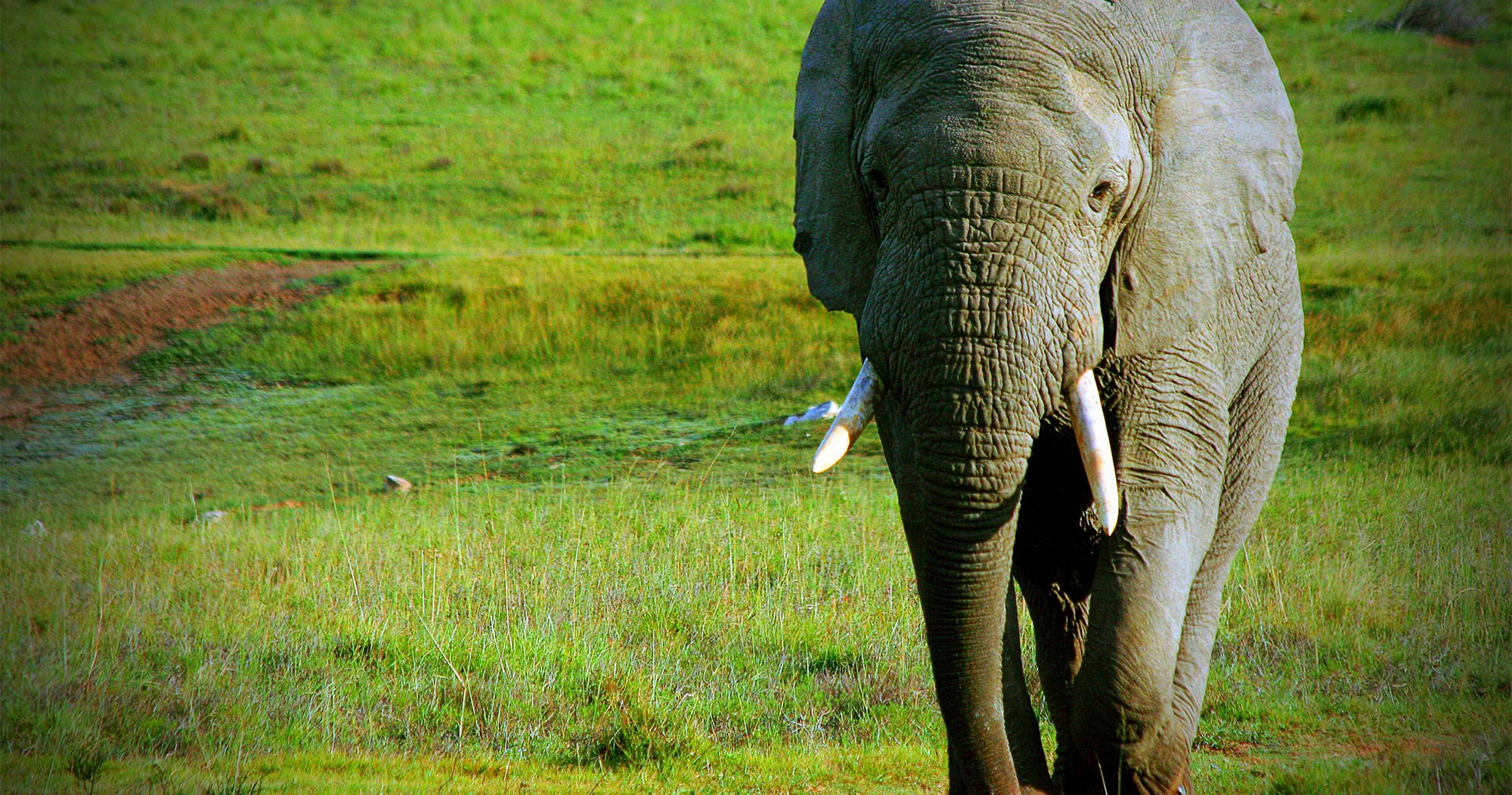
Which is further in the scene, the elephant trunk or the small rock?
the small rock

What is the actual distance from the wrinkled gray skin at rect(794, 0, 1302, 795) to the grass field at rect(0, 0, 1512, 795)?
179 centimetres

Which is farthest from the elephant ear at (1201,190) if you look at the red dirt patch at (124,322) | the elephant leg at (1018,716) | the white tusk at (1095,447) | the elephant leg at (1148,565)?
the red dirt patch at (124,322)

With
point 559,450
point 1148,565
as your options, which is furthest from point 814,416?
point 1148,565

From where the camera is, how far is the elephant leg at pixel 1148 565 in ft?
15.7

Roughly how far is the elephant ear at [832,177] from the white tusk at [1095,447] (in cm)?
92

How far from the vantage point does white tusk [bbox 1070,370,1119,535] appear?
14.4 ft

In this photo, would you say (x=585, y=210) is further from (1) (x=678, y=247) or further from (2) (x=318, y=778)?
(2) (x=318, y=778)

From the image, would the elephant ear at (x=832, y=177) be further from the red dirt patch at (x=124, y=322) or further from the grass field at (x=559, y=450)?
the red dirt patch at (x=124, y=322)

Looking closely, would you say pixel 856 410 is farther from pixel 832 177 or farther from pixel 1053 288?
pixel 832 177

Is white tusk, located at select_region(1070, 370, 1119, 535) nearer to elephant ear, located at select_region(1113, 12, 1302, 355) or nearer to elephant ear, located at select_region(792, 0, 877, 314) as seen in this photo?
elephant ear, located at select_region(1113, 12, 1302, 355)


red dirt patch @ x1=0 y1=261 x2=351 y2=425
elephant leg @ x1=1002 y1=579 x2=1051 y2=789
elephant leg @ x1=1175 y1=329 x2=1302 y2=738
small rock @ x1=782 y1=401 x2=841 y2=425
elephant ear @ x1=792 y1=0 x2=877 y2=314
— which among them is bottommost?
red dirt patch @ x1=0 y1=261 x2=351 y2=425

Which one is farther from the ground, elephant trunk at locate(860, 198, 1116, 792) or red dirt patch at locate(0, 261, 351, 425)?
elephant trunk at locate(860, 198, 1116, 792)

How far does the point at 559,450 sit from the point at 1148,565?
1132 cm

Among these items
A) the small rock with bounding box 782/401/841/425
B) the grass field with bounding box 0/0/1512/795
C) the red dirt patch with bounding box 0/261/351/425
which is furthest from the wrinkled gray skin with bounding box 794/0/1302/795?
the red dirt patch with bounding box 0/261/351/425
